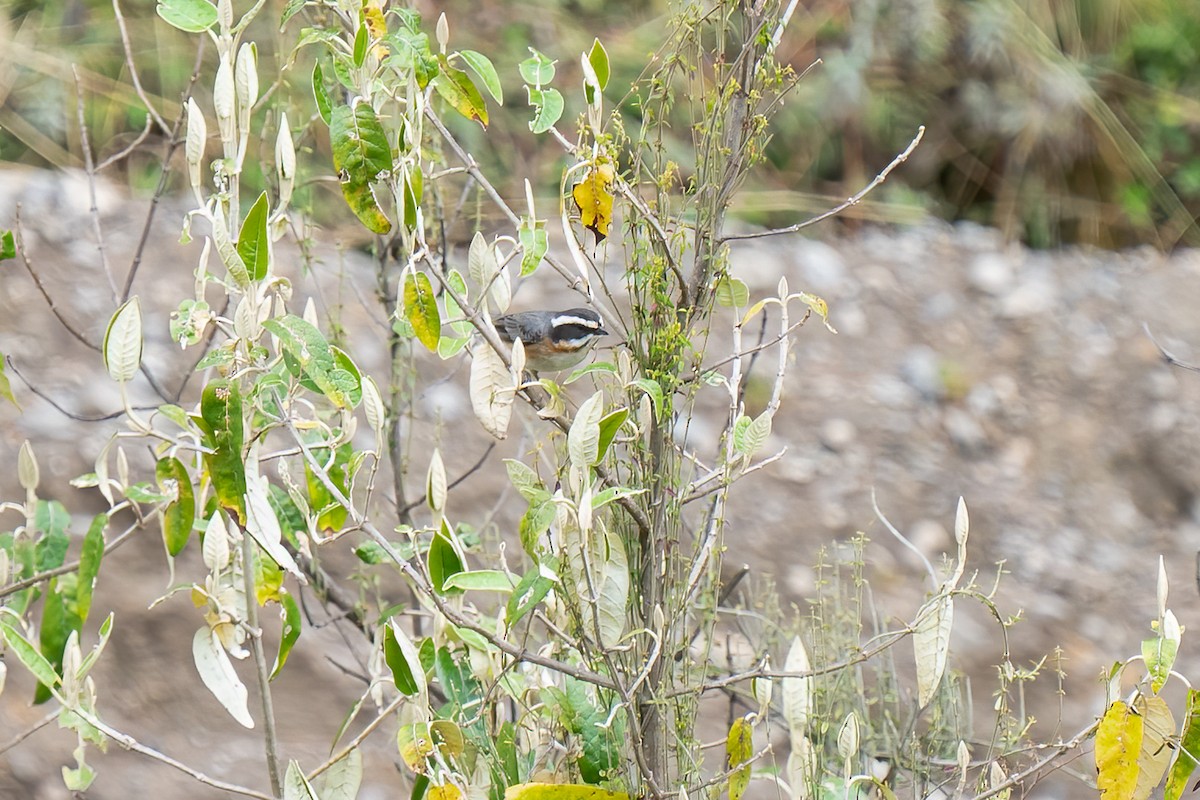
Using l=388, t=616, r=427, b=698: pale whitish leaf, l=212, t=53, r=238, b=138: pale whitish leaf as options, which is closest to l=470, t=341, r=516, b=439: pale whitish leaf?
l=388, t=616, r=427, b=698: pale whitish leaf

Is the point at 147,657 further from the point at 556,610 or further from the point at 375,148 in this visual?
the point at 375,148

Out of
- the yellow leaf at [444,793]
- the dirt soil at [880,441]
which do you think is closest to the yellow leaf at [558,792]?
the yellow leaf at [444,793]

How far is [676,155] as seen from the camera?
4707 mm

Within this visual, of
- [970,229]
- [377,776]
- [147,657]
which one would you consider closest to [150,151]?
[147,657]

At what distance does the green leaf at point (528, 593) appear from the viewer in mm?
1397

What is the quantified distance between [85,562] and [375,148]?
74 centimetres

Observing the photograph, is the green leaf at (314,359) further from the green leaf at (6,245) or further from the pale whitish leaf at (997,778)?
the pale whitish leaf at (997,778)

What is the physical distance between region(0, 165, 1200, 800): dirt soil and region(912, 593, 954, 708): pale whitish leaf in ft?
5.56

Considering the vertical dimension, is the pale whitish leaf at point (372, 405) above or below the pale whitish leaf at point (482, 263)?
below

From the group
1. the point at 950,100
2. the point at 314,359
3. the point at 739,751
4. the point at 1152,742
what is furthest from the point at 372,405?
the point at 950,100

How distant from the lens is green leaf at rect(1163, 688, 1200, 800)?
1.58m

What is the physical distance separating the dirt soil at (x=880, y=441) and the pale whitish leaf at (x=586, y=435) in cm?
177

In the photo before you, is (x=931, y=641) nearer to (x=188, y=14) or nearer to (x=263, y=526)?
(x=263, y=526)

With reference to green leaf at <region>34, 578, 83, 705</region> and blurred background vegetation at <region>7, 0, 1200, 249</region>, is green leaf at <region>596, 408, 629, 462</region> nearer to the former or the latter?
green leaf at <region>34, 578, 83, 705</region>
